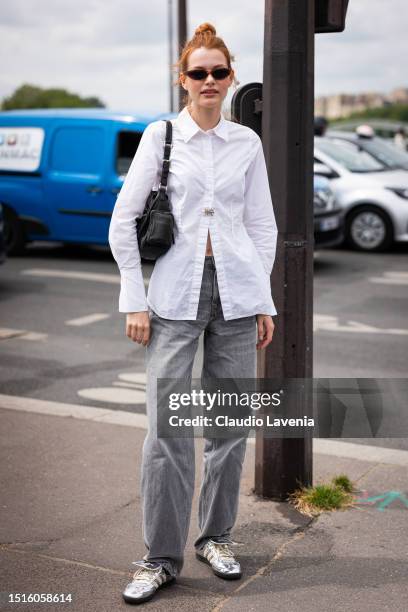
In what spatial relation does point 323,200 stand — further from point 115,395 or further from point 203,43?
point 203,43

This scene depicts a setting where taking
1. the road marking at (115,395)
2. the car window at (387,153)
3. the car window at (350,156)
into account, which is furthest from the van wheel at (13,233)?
the road marking at (115,395)

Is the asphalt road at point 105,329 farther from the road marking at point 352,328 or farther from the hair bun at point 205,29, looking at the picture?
the hair bun at point 205,29

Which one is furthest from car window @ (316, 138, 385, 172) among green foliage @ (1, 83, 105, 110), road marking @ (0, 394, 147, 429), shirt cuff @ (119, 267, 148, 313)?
green foliage @ (1, 83, 105, 110)

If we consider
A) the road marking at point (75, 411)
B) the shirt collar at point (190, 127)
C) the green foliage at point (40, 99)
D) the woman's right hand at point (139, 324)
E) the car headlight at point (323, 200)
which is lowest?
the road marking at point (75, 411)

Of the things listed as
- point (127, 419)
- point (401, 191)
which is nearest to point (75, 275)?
point (401, 191)

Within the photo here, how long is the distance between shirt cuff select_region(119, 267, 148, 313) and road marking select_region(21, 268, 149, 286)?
7759 mm

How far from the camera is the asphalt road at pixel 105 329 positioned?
261 inches

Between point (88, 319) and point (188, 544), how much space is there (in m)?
5.30

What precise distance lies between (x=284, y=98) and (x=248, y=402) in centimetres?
130

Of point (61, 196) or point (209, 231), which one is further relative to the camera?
point (61, 196)

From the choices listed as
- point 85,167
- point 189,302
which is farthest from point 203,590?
point 85,167

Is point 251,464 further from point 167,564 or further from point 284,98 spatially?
point 284,98

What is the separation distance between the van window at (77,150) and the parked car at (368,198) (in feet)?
10.6

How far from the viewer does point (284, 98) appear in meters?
4.01
